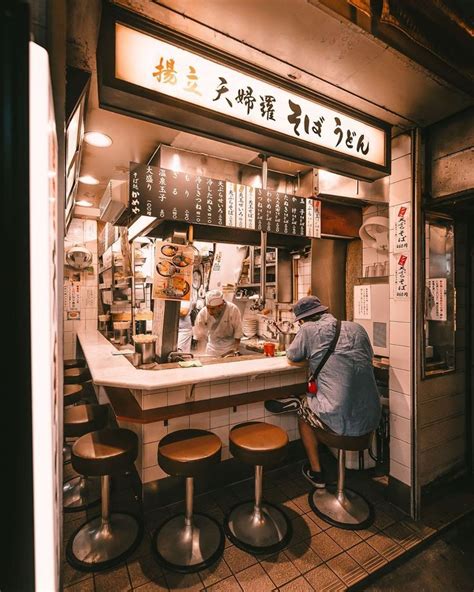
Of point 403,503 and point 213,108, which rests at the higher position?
point 213,108

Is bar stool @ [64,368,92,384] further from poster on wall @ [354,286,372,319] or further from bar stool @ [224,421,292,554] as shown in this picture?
poster on wall @ [354,286,372,319]

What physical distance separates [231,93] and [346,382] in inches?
115

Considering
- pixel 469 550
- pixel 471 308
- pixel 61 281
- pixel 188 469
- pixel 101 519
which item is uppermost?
pixel 61 281

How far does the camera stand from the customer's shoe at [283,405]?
165 inches

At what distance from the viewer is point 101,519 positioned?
315cm

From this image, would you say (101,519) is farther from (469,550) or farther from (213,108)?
(213,108)

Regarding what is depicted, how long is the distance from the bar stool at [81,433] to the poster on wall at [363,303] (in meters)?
3.97

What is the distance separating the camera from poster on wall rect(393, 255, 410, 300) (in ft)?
11.6

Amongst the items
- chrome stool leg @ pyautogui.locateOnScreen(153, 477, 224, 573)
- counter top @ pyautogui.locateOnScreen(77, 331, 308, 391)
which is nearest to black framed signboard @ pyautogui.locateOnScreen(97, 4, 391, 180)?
counter top @ pyautogui.locateOnScreen(77, 331, 308, 391)

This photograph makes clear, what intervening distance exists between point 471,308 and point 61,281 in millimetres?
4952

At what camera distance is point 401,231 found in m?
3.61

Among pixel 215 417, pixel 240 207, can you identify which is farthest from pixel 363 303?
pixel 215 417

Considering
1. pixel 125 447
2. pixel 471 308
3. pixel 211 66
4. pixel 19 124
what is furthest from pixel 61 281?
pixel 471 308

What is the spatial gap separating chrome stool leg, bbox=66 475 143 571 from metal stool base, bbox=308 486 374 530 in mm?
1974
